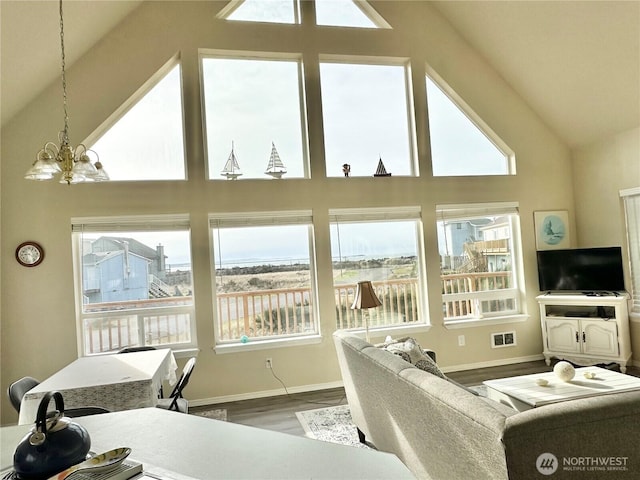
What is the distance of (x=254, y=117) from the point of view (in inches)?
183

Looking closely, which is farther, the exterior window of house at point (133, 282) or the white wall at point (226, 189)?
the exterior window of house at point (133, 282)

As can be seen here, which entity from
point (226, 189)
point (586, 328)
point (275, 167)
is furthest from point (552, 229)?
point (226, 189)

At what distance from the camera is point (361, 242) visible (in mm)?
4844

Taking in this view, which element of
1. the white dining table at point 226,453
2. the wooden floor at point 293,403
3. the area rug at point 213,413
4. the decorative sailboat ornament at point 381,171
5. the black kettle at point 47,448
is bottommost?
the wooden floor at point 293,403

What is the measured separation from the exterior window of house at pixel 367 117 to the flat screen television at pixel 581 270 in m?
2.05

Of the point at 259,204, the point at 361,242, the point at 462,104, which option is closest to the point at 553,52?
the point at 462,104

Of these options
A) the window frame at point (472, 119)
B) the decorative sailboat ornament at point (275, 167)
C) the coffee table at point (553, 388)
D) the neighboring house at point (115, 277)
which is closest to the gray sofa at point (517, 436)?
the coffee table at point (553, 388)

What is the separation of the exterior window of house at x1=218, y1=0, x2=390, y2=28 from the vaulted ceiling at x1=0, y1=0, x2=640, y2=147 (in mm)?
203

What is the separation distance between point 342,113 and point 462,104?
1576 millimetres

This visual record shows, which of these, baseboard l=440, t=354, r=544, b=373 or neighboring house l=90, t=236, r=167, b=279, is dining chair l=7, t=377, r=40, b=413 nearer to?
neighboring house l=90, t=236, r=167, b=279

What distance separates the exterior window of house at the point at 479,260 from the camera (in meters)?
5.07

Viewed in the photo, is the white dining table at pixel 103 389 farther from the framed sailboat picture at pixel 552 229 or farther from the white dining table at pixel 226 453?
the framed sailboat picture at pixel 552 229

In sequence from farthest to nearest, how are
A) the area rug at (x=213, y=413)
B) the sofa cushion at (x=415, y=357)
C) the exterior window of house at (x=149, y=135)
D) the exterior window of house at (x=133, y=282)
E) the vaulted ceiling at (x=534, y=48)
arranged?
the exterior window of house at (x=149, y=135) < the exterior window of house at (x=133, y=282) < the area rug at (x=213, y=413) < the vaulted ceiling at (x=534, y=48) < the sofa cushion at (x=415, y=357)

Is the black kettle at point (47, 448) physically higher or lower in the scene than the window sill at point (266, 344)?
higher
